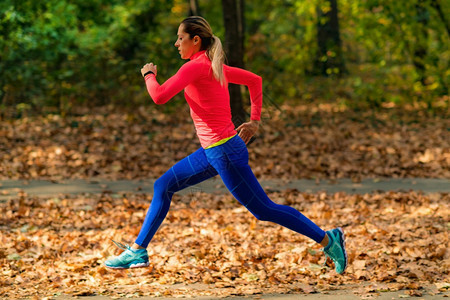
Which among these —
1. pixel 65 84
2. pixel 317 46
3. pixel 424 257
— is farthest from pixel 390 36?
pixel 424 257

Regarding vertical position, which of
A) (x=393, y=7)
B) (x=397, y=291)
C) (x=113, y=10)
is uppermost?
(x=113, y=10)

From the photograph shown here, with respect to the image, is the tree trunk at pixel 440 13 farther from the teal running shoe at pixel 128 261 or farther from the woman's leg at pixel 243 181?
the teal running shoe at pixel 128 261

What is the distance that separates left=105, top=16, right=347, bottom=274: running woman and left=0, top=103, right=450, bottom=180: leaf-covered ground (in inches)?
240

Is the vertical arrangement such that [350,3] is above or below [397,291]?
above

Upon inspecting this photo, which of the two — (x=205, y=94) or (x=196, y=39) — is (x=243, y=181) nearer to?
(x=205, y=94)

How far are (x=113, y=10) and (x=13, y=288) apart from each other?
18.9 meters

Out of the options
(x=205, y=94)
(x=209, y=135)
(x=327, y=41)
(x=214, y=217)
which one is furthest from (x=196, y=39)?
(x=327, y=41)

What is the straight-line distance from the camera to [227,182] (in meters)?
4.38

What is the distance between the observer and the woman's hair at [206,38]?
13.6 ft

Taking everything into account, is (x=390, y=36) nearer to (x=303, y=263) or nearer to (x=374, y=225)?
(x=374, y=225)

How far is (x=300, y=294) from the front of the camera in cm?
509

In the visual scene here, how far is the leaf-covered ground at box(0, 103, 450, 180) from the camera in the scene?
440 inches

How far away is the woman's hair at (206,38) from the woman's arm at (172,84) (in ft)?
0.59

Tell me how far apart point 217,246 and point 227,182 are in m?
2.46
